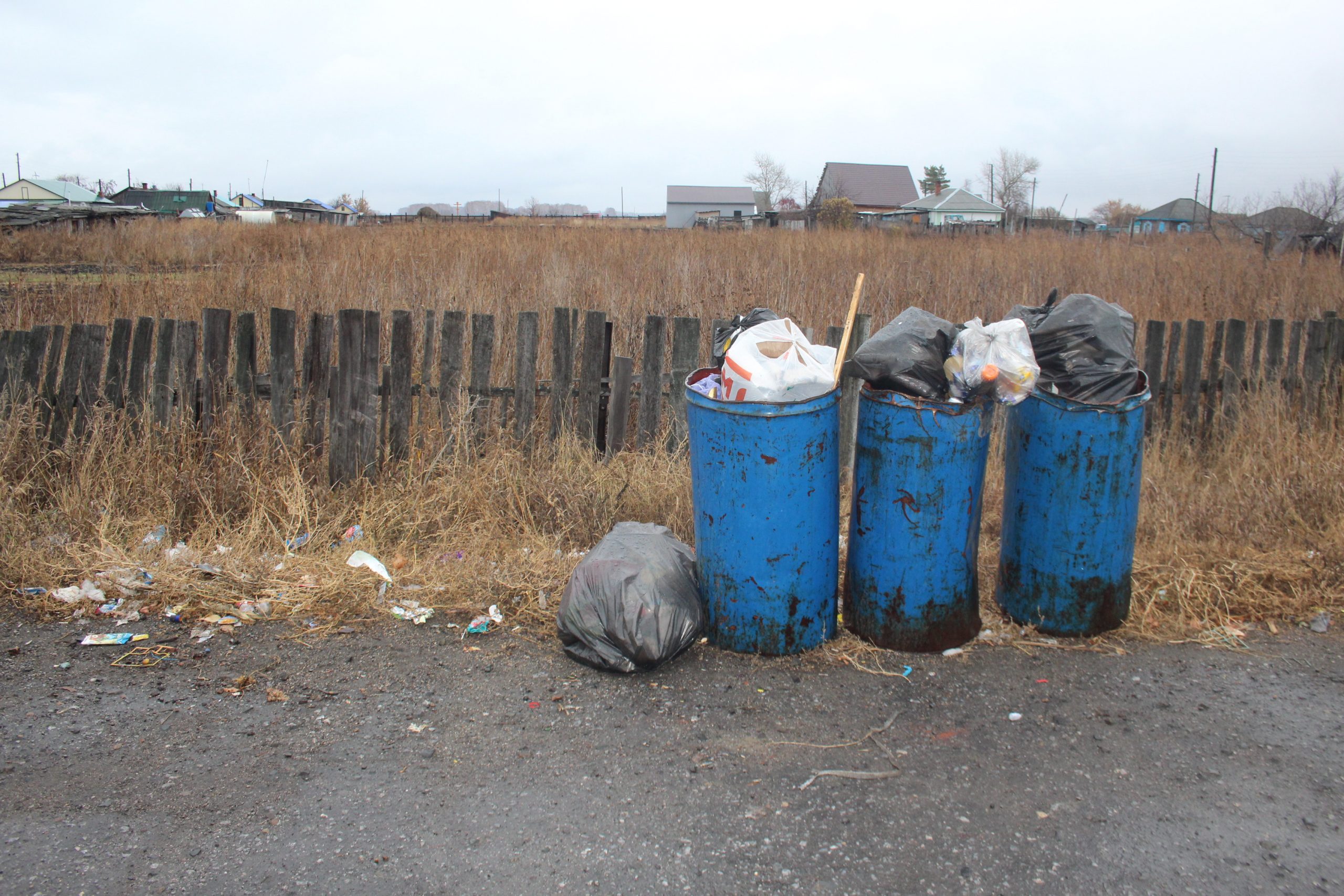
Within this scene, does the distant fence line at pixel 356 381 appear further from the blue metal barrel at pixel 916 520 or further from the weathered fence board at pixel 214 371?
the blue metal barrel at pixel 916 520

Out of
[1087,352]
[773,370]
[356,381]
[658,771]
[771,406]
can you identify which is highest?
[1087,352]

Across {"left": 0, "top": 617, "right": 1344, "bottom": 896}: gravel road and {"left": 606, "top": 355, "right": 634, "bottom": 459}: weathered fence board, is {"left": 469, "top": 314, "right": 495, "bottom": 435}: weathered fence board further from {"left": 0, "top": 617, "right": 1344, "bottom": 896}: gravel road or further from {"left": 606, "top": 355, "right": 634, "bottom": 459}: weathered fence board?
{"left": 0, "top": 617, "right": 1344, "bottom": 896}: gravel road

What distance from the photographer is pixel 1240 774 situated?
2.67 m

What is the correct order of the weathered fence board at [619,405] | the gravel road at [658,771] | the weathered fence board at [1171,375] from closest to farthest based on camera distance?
the gravel road at [658,771] < the weathered fence board at [619,405] < the weathered fence board at [1171,375]

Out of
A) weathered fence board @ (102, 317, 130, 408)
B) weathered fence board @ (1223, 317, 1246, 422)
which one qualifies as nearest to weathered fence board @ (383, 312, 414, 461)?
weathered fence board @ (102, 317, 130, 408)

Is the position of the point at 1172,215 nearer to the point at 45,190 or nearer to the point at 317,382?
the point at 317,382

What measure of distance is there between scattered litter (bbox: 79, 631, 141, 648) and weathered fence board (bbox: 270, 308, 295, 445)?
5.01 feet

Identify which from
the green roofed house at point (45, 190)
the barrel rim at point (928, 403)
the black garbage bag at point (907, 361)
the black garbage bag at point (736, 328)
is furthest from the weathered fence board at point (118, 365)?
the green roofed house at point (45, 190)

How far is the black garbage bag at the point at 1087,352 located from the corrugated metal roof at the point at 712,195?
58.6 m

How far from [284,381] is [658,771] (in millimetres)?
3387

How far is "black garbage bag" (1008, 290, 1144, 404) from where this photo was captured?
3.40 meters

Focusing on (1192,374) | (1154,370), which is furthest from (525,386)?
(1192,374)

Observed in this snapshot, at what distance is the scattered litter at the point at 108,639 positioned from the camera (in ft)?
11.3

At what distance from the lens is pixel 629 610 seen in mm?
3252
